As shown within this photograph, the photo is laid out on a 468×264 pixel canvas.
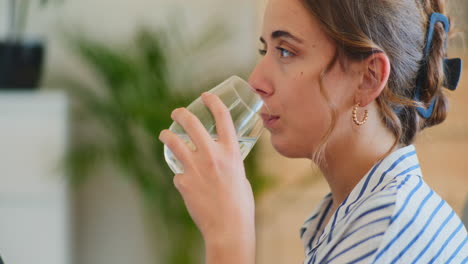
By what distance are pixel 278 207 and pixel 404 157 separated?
1877 mm

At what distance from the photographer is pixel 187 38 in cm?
306

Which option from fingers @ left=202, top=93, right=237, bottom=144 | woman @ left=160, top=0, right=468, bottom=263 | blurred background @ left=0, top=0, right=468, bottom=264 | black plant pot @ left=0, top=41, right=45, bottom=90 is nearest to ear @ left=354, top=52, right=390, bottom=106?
woman @ left=160, top=0, right=468, bottom=263

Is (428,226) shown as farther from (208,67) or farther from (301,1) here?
(208,67)

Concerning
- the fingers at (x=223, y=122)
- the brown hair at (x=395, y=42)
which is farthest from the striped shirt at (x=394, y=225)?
the fingers at (x=223, y=122)

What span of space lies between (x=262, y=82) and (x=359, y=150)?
0.68 ft

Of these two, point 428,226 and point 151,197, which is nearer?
point 428,226

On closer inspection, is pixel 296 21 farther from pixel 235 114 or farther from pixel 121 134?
pixel 121 134

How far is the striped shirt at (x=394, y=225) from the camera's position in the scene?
99 cm

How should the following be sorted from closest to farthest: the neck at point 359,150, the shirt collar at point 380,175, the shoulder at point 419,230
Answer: the shoulder at point 419,230, the shirt collar at point 380,175, the neck at point 359,150

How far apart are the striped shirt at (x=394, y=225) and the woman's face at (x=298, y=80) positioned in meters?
0.13

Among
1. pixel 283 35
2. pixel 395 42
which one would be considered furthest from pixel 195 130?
pixel 395 42

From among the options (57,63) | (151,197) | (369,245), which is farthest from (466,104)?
(369,245)

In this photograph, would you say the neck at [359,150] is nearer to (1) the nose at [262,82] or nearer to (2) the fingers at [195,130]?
(1) the nose at [262,82]

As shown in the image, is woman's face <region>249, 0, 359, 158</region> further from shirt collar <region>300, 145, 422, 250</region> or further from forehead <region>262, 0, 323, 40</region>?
shirt collar <region>300, 145, 422, 250</region>
